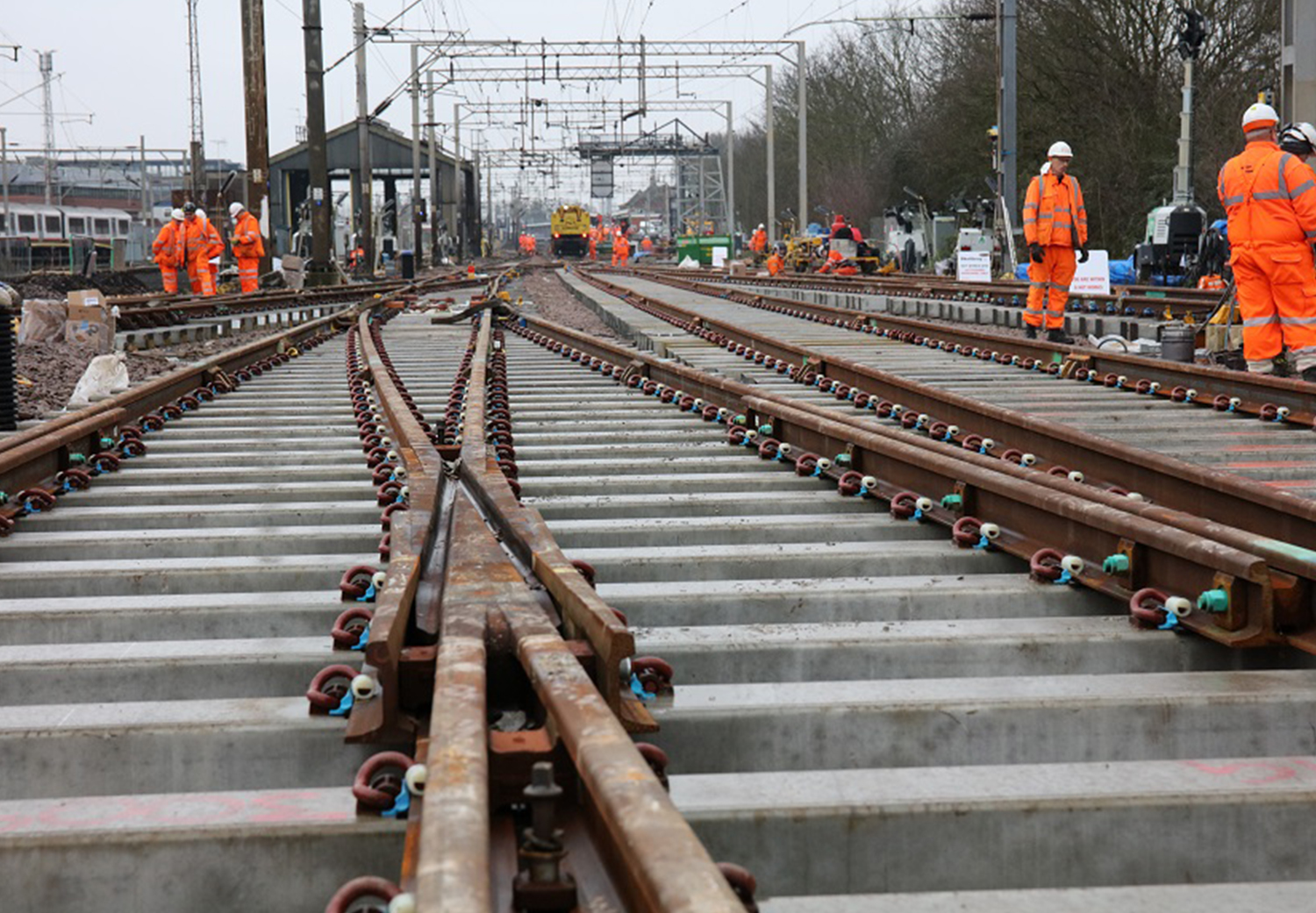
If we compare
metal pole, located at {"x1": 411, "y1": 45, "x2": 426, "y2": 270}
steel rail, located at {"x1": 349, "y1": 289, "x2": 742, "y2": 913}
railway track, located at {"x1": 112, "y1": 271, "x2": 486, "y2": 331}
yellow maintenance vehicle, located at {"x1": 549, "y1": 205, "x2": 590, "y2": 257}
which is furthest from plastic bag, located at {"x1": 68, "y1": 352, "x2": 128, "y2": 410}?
yellow maintenance vehicle, located at {"x1": 549, "y1": 205, "x2": 590, "y2": 257}

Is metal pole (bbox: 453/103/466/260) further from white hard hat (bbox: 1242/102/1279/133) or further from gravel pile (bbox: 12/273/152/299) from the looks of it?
white hard hat (bbox: 1242/102/1279/133)

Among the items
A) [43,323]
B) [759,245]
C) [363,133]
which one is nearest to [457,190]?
[759,245]

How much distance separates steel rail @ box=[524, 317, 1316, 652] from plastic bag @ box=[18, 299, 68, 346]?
1013 cm

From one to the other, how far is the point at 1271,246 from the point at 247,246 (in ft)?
58.5

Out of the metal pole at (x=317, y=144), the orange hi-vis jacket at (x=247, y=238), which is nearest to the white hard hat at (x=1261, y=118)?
the orange hi-vis jacket at (x=247, y=238)

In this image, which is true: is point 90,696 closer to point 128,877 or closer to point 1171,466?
point 128,877

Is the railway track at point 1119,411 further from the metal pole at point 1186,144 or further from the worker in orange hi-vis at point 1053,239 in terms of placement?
the metal pole at point 1186,144

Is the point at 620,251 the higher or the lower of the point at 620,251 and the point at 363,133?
the lower

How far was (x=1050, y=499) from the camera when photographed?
3.84 meters

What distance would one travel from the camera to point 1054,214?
1259 cm

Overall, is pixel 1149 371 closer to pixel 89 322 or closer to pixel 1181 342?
pixel 1181 342

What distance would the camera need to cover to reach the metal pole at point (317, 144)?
2769cm

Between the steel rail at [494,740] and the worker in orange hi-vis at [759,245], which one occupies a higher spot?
the worker in orange hi-vis at [759,245]

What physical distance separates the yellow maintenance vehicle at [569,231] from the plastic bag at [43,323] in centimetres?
5294
